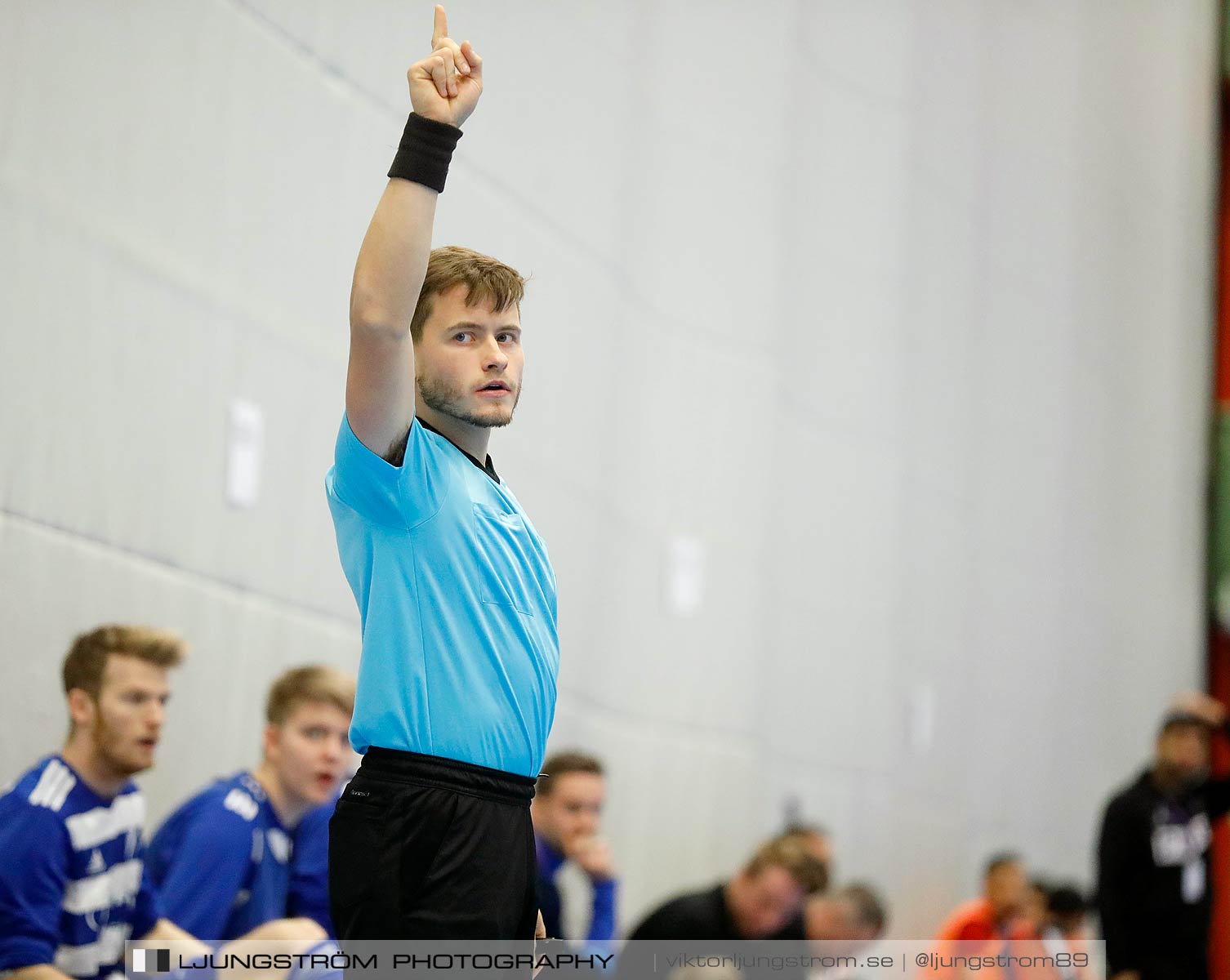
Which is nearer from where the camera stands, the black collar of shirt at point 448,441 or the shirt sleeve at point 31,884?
the black collar of shirt at point 448,441

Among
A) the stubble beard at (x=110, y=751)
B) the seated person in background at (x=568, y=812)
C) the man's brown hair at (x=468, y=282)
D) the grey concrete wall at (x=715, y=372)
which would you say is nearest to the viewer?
the man's brown hair at (x=468, y=282)

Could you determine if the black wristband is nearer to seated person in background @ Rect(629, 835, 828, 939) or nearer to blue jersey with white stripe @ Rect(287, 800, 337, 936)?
blue jersey with white stripe @ Rect(287, 800, 337, 936)

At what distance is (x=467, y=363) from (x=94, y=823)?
1.84 m

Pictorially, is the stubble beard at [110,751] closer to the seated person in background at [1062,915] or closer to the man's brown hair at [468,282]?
the man's brown hair at [468,282]

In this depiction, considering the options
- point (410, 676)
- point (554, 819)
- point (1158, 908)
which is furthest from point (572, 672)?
point (410, 676)

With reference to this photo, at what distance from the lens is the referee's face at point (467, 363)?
238 cm

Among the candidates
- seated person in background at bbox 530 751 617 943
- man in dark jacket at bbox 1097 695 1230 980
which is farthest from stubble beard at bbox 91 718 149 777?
man in dark jacket at bbox 1097 695 1230 980

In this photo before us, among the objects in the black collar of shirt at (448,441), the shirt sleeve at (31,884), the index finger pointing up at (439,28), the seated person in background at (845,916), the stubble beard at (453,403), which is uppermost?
the index finger pointing up at (439,28)

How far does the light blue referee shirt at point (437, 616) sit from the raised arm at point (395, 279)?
5 centimetres

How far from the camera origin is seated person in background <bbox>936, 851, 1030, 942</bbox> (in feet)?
26.6

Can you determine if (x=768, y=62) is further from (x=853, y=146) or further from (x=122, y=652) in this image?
(x=122, y=652)

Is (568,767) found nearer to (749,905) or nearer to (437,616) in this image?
(749,905)

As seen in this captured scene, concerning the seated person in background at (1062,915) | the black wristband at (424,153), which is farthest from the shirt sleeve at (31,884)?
the seated person in background at (1062,915)

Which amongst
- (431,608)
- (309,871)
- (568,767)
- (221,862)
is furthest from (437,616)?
(568,767)
